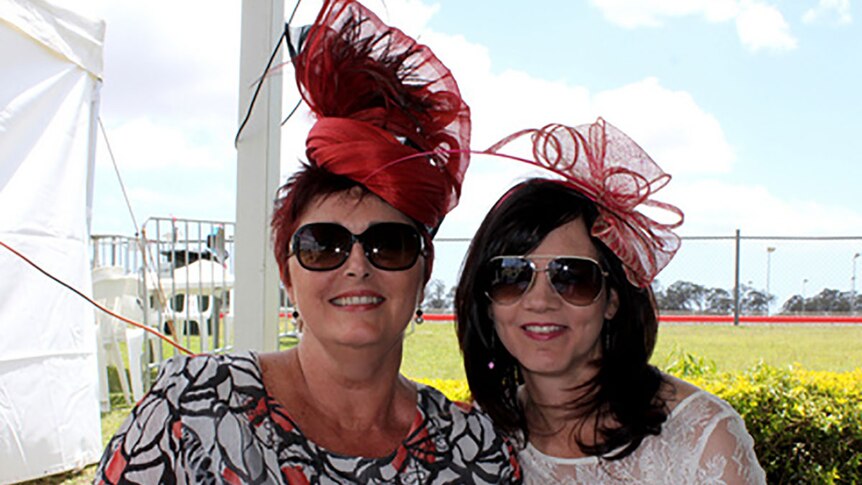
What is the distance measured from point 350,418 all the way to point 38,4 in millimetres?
4395

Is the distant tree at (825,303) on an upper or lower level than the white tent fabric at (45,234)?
lower

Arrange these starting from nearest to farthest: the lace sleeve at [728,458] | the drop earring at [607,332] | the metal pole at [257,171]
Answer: the lace sleeve at [728,458] < the drop earring at [607,332] < the metal pole at [257,171]

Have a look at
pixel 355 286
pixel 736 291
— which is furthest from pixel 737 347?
pixel 355 286

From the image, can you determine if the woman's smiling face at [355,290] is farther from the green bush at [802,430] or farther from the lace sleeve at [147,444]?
the green bush at [802,430]

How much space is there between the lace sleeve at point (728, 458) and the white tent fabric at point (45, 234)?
461cm

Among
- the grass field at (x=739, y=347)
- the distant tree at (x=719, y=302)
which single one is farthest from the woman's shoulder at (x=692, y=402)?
the distant tree at (x=719, y=302)

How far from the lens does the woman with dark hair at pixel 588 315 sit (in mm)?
2014

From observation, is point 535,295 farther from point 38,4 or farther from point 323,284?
point 38,4

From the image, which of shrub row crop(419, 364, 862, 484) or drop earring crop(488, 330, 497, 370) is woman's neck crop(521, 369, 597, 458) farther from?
shrub row crop(419, 364, 862, 484)

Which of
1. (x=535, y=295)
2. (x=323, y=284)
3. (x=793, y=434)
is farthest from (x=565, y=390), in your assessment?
(x=793, y=434)

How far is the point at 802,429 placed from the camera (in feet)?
14.8

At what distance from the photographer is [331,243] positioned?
178 centimetres

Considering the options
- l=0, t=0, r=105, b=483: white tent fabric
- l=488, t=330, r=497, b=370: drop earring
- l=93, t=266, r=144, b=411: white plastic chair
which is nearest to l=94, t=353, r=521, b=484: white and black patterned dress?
l=488, t=330, r=497, b=370: drop earring

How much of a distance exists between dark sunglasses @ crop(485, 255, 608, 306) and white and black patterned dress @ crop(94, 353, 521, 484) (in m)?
0.41
